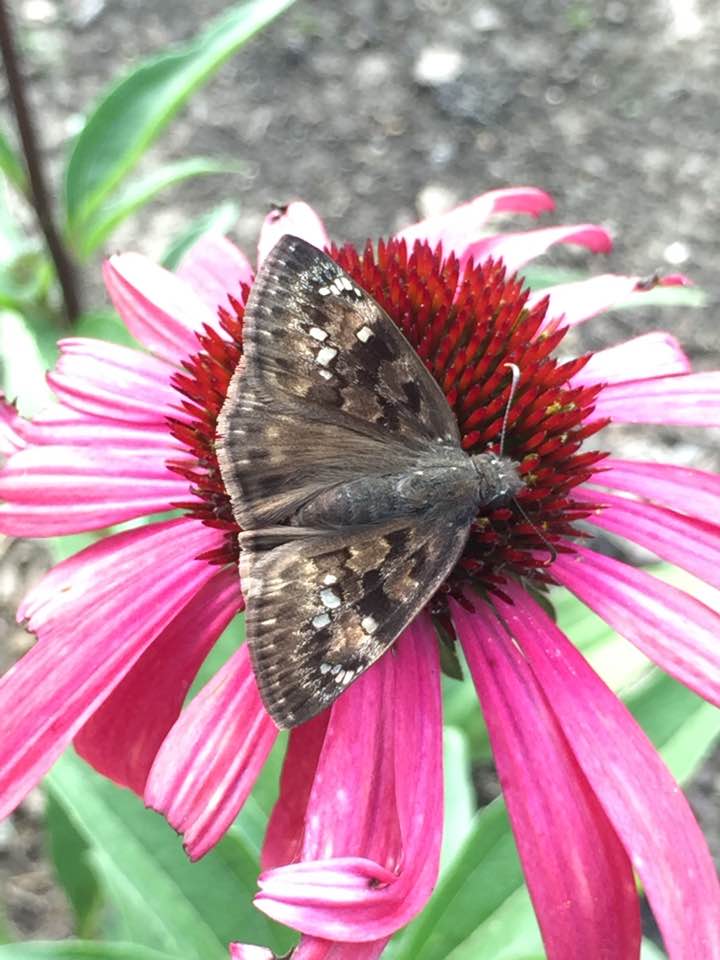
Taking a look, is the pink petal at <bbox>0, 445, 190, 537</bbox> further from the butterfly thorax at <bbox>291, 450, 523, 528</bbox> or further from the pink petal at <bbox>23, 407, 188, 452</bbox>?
the butterfly thorax at <bbox>291, 450, 523, 528</bbox>

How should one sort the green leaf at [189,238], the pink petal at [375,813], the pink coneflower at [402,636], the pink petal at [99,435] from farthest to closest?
the green leaf at [189,238], the pink petal at [99,435], the pink coneflower at [402,636], the pink petal at [375,813]

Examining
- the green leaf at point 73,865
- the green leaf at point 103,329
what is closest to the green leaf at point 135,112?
the green leaf at point 103,329

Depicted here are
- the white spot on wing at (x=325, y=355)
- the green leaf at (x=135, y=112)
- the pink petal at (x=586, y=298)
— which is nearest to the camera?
the white spot on wing at (x=325, y=355)

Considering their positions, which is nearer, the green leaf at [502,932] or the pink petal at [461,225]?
the green leaf at [502,932]

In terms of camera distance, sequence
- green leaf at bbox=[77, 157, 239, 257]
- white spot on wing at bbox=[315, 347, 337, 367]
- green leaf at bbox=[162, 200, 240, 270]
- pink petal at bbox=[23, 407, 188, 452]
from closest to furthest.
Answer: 1. white spot on wing at bbox=[315, 347, 337, 367]
2. pink petal at bbox=[23, 407, 188, 452]
3. green leaf at bbox=[77, 157, 239, 257]
4. green leaf at bbox=[162, 200, 240, 270]

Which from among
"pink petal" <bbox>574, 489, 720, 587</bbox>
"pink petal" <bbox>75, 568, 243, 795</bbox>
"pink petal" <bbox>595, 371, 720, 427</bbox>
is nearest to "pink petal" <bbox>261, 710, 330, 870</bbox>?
"pink petal" <bbox>75, 568, 243, 795</bbox>

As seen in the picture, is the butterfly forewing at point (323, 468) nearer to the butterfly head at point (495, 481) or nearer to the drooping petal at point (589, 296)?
the butterfly head at point (495, 481)

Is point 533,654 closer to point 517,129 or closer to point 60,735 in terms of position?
point 60,735

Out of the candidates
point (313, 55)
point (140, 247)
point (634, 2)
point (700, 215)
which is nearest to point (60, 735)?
point (140, 247)

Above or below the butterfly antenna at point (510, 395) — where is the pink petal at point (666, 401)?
above
